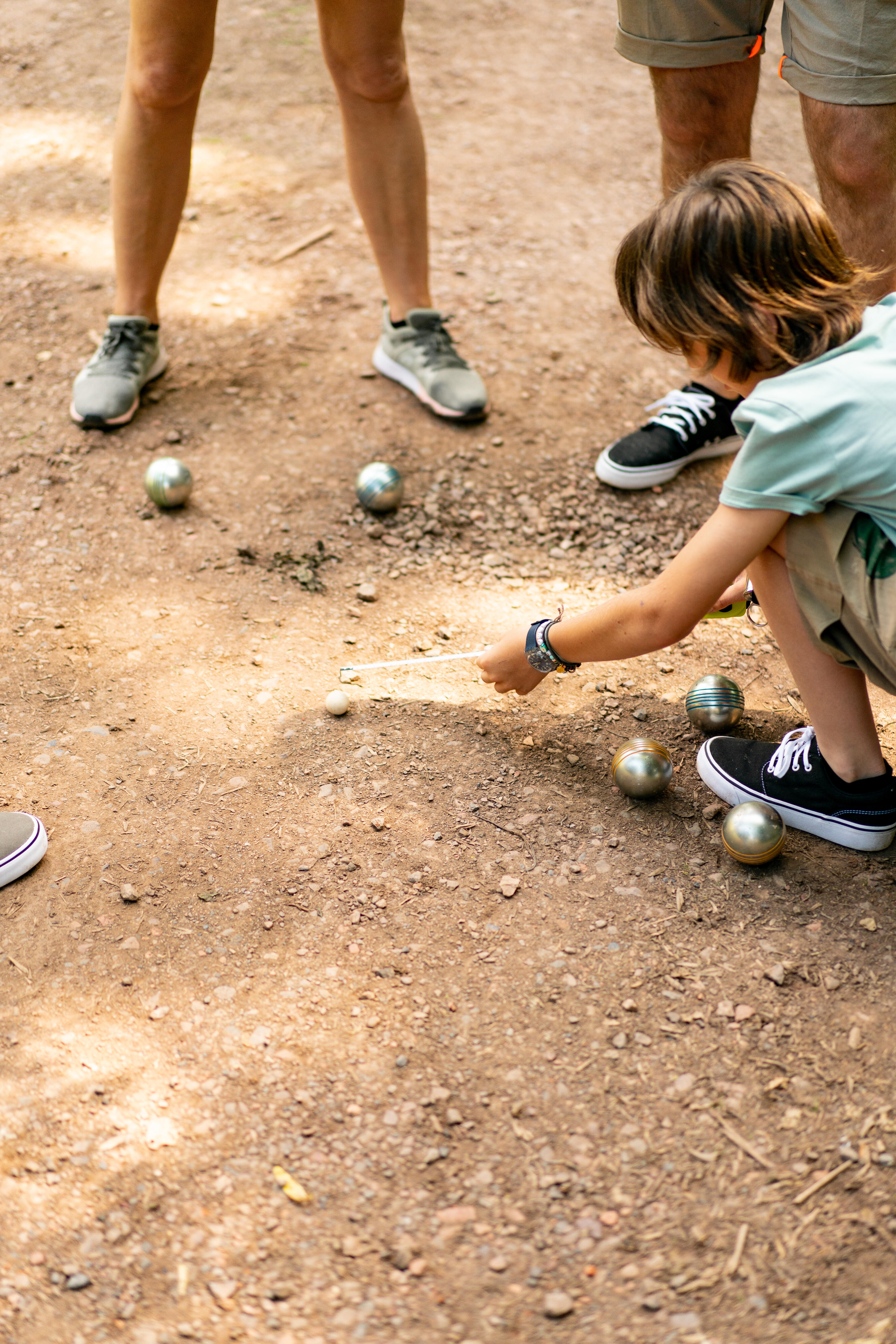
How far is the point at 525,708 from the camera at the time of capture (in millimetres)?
3070

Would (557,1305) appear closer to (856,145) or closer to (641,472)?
(641,472)

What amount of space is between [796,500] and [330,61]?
8.13 feet

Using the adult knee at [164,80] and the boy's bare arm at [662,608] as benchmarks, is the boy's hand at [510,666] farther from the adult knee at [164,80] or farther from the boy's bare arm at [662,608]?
the adult knee at [164,80]

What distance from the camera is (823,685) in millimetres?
2430

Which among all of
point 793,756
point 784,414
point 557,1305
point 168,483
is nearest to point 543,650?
point 793,756

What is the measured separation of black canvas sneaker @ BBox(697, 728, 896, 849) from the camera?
2.53m

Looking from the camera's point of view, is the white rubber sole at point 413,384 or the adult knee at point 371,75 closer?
the adult knee at point 371,75

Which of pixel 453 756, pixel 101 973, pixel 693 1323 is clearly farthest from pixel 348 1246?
pixel 453 756

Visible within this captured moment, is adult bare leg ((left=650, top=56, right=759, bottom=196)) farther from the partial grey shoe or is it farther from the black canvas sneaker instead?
the partial grey shoe

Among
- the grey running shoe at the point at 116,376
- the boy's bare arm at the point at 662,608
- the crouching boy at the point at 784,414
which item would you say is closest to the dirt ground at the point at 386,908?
the grey running shoe at the point at 116,376

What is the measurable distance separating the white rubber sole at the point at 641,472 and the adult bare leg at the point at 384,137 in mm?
→ 967

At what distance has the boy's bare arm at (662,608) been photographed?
2141mm

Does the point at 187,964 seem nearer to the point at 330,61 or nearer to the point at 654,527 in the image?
the point at 654,527

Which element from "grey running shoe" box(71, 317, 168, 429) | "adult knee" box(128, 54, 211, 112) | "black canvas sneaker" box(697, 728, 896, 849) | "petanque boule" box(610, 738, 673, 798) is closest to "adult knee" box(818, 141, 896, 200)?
"black canvas sneaker" box(697, 728, 896, 849)
